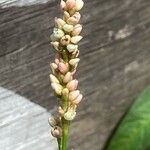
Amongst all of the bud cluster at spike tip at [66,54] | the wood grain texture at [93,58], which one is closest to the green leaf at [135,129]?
the wood grain texture at [93,58]

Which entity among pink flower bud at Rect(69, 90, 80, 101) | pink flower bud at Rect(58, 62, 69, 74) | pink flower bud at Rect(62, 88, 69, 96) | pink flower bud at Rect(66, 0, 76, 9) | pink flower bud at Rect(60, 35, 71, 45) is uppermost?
pink flower bud at Rect(66, 0, 76, 9)

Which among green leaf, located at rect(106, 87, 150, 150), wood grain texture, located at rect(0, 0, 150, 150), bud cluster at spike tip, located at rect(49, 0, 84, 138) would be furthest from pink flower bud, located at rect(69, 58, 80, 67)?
green leaf, located at rect(106, 87, 150, 150)

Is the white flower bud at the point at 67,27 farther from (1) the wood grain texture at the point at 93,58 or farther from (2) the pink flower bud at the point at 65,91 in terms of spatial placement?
(1) the wood grain texture at the point at 93,58

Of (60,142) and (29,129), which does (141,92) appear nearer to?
(29,129)

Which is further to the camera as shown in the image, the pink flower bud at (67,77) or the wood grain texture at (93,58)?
the wood grain texture at (93,58)

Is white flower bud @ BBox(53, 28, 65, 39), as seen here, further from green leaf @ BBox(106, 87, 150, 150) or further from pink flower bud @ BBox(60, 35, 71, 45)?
green leaf @ BBox(106, 87, 150, 150)

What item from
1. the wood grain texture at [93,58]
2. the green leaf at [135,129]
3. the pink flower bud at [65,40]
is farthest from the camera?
the green leaf at [135,129]

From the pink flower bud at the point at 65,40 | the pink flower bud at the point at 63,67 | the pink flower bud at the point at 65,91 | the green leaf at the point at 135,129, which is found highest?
the pink flower bud at the point at 65,40
